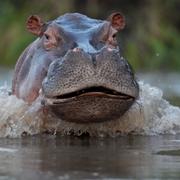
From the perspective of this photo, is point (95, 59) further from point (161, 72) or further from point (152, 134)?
point (161, 72)

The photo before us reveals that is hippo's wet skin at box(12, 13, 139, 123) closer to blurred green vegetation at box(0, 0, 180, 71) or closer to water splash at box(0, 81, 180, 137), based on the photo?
water splash at box(0, 81, 180, 137)

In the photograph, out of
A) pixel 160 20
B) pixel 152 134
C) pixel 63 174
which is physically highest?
pixel 160 20

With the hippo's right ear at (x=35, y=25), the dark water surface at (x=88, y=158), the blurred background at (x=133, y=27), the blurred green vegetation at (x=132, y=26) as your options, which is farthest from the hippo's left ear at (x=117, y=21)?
the blurred green vegetation at (x=132, y=26)

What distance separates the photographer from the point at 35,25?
9.04 metres

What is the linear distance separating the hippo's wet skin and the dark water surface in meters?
0.28

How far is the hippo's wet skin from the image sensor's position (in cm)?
736

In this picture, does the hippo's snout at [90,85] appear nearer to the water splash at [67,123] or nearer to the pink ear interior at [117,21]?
the water splash at [67,123]

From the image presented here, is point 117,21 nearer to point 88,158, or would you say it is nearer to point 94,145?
point 94,145

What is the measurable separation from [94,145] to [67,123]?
2.17 feet

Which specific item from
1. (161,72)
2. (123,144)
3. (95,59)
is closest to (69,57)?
(95,59)

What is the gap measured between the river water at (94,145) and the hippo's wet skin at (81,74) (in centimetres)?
24

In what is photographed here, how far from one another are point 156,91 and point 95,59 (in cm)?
204

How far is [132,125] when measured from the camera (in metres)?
8.48

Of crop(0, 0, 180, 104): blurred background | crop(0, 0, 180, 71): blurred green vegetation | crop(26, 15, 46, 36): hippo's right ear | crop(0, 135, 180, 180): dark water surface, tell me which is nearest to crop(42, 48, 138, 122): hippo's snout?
crop(0, 135, 180, 180): dark water surface
